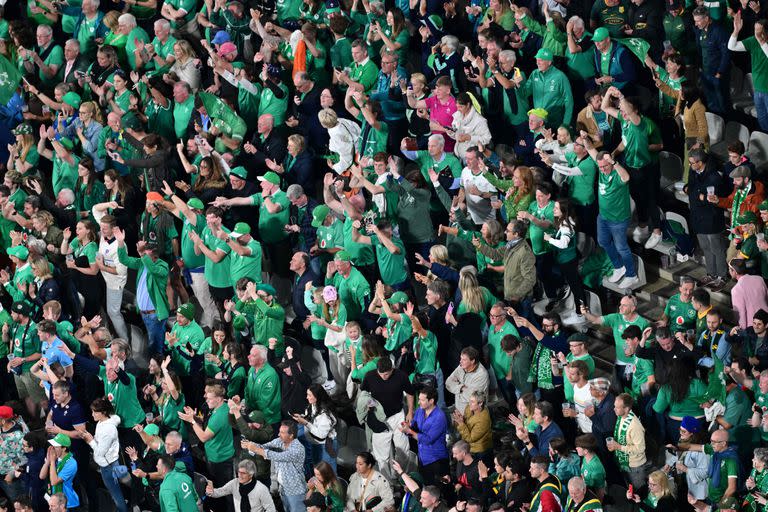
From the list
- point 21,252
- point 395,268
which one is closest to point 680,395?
point 395,268

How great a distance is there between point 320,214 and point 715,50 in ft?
12.4

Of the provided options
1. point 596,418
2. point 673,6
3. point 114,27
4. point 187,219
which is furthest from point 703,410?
point 114,27

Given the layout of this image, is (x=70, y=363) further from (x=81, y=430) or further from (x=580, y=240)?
(x=580, y=240)

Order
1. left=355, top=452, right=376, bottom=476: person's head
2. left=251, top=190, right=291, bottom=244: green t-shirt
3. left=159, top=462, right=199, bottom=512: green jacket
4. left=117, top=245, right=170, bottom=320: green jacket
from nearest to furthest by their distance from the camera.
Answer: left=355, top=452, right=376, bottom=476: person's head < left=159, top=462, right=199, bottom=512: green jacket < left=251, top=190, right=291, bottom=244: green t-shirt < left=117, top=245, right=170, bottom=320: green jacket

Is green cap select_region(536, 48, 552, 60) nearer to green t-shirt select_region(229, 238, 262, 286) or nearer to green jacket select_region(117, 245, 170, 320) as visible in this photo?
green t-shirt select_region(229, 238, 262, 286)

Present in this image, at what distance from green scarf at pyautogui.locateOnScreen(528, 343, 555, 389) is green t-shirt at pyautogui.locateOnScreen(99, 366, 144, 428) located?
3559mm

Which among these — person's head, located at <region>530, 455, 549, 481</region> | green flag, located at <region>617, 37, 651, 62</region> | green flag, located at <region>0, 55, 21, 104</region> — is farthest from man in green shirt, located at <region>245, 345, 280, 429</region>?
green flag, located at <region>0, 55, 21, 104</region>

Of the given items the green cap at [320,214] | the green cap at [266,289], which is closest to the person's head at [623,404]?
the green cap at [266,289]

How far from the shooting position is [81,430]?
1421 centimetres

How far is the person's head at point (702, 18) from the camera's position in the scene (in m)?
14.5

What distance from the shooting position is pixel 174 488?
13.2 metres

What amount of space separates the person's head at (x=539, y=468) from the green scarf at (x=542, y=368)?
103 cm

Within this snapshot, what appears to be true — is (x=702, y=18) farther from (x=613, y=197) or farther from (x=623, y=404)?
(x=623, y=404)

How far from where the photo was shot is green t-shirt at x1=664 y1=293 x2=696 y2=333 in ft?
42.9
